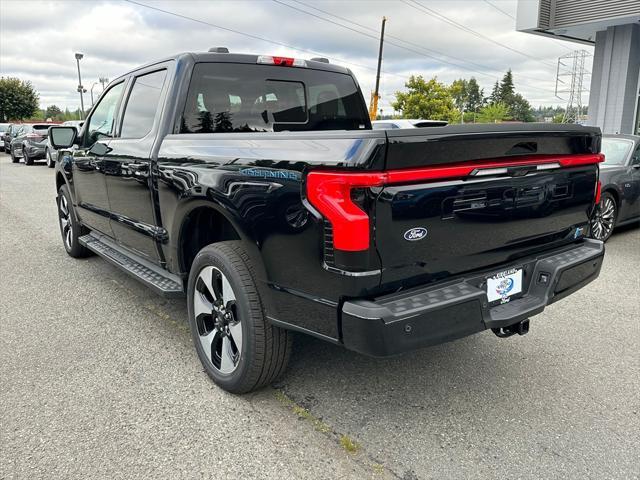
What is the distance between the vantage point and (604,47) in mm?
15258

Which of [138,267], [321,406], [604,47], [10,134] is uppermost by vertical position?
[604,47]

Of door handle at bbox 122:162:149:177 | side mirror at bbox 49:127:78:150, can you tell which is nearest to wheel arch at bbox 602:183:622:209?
door handle at bbox 122:162:149:177

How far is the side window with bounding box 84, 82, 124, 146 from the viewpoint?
4.62 m

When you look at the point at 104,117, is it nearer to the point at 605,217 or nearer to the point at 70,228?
the point at 70,228

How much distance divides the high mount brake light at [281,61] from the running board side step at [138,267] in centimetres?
173

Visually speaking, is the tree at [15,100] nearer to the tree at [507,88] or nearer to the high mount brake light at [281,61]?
the high mount brake light at [281,61]

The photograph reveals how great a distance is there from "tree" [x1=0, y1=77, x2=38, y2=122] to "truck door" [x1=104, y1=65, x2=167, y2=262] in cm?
6589

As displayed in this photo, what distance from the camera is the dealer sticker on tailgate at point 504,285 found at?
2.67m

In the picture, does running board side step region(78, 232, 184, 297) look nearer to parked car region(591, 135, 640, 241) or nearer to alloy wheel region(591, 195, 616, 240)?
parked car region(591, 135, 640, 241)

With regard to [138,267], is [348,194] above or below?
above

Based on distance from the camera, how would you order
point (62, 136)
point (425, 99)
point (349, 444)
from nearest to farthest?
1. point (349, 444)
2. point (62, 136)
3. point (425, 99)

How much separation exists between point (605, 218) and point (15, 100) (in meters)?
67.4

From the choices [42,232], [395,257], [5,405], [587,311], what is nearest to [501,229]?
[395,257]

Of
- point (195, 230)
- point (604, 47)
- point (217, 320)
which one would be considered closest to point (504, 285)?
point (217, 320)
